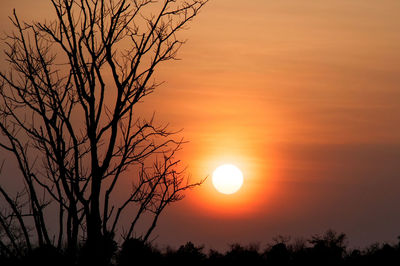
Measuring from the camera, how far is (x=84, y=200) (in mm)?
9789

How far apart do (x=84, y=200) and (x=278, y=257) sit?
22.0 metres

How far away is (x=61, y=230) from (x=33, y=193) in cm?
78

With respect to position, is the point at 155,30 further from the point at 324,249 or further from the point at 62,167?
the point at 324,249

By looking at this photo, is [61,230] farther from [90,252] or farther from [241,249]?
[241,249]

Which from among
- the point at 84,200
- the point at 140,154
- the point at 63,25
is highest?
the point at 63,25

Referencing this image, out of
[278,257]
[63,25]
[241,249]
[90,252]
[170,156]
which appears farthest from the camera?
[241,249]

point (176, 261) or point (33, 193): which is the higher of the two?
point (176, 261)

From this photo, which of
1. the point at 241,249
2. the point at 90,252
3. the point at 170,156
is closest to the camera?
the point at 90,252

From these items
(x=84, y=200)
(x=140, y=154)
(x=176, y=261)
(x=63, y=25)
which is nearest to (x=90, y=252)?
(x=84, y=200)

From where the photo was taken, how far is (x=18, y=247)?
32.6 ft

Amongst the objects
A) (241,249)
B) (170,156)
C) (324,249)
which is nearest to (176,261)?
(241,249)

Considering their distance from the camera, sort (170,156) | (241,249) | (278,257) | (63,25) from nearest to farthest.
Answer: (63,25) → (170,156) → (278,257) → (241,249)

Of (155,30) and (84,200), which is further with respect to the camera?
(155,30)

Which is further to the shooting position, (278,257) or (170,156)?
(278,257)
